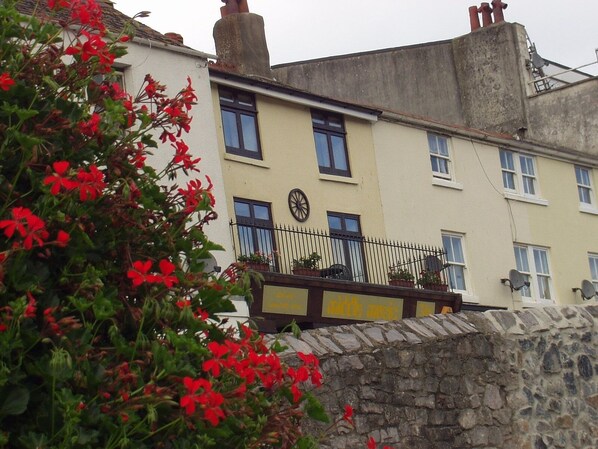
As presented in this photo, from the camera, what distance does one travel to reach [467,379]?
1056 cm

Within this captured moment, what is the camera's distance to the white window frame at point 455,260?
1121 inches

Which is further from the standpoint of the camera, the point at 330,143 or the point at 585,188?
the point at 585,188

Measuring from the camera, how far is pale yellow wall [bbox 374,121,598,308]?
2780 cm

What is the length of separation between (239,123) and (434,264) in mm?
5651

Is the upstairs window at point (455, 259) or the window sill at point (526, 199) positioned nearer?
the upstairs window at point (455, 259)

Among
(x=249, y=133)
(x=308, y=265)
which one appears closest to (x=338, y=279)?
(x=308, y=265)

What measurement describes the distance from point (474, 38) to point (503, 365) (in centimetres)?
2594

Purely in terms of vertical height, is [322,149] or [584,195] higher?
[322,149]

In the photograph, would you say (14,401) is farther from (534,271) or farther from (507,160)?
(507,160)

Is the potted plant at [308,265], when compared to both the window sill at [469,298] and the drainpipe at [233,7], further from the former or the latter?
the drainpipe at [233,7]

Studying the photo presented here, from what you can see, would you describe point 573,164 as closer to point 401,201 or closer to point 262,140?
point 401,201

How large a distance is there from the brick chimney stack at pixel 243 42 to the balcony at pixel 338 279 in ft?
14.6

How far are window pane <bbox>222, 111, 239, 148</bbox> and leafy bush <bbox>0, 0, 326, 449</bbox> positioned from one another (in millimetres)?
19016

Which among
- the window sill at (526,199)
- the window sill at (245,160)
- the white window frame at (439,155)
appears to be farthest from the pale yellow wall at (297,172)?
the window sill at (526,199)
